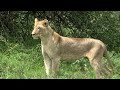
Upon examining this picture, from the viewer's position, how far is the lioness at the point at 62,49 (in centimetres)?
729

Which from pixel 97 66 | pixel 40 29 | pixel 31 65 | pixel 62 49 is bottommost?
pixel 31 65

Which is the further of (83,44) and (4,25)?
(4,25)

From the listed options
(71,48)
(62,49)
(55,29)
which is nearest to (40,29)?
(62,49)

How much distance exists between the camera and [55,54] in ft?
24.2

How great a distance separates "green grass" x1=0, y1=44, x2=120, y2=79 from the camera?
7.34 metres

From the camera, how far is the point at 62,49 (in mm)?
7527

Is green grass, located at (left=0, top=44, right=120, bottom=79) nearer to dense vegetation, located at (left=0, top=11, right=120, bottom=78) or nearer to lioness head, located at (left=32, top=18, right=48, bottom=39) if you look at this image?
dense vegetation, located at (left=0, top=11, right=120, bottom=78)

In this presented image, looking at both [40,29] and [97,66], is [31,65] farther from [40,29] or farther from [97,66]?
[97,66]

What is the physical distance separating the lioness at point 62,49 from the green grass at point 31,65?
22cm

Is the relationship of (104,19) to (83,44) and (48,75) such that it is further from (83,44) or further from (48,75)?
(48,75)

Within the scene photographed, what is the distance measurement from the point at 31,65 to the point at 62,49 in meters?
0.98

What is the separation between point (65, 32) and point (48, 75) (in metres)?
3.52

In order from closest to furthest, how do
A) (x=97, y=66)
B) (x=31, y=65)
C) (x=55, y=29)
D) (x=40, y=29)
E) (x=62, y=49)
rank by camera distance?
(x=40, y=29), (x=97, y=66), (x=62, y=49), (x=31, y=65), (x=55, y=29)
